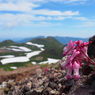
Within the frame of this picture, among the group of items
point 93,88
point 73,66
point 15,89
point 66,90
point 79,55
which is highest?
point 79,55

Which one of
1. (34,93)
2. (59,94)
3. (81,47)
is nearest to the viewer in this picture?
(81,47)

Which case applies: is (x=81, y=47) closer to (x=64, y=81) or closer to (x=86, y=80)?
(x=86, y=80)

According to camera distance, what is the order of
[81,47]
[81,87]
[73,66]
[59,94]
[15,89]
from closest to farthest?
1. [73,66]
2. [81,47]
3. [81,87]
4. [59,94]
5. [15,89]

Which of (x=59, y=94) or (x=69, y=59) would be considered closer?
(x=69, y=59)

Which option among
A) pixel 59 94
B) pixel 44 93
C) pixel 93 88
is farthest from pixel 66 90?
pixel 93 88

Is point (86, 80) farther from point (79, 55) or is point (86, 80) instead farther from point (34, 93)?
point (34, 93)

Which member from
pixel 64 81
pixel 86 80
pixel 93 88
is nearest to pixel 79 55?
pixel 93 88

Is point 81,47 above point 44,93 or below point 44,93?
above
